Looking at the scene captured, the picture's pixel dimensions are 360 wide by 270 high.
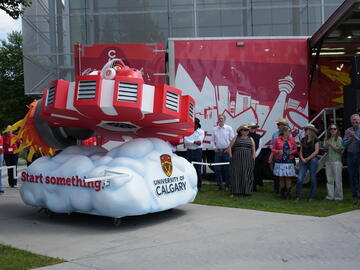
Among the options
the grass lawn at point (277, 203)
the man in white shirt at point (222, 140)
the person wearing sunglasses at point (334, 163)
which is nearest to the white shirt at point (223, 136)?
the man in white shirt at point (222, 140)

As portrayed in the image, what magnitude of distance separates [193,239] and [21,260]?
2.14 m

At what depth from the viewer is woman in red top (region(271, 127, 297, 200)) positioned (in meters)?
9.19

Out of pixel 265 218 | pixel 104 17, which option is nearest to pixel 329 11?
pixel 104 17

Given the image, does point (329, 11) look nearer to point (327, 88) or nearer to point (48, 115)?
point (327, 88)

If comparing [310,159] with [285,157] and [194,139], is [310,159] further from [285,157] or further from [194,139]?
[194,139]

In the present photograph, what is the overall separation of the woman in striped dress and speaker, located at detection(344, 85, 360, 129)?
2.17 metres

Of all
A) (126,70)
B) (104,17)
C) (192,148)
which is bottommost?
(192,148)

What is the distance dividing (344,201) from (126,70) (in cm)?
484

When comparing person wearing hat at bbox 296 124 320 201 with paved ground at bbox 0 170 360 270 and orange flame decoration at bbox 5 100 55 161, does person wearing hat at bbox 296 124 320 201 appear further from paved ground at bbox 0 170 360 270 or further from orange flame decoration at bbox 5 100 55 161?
orange flame decoration at bbox 5 100 55 161

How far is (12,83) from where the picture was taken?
3559 cm

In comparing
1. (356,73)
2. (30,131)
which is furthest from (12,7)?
(356,73)

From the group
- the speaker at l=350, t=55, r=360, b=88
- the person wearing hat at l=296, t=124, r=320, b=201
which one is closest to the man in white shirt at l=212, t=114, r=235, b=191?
the person wearing hat at l=296, t=124, r=320, b=201

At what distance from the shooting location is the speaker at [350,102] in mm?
9508

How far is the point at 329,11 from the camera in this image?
19406mm
